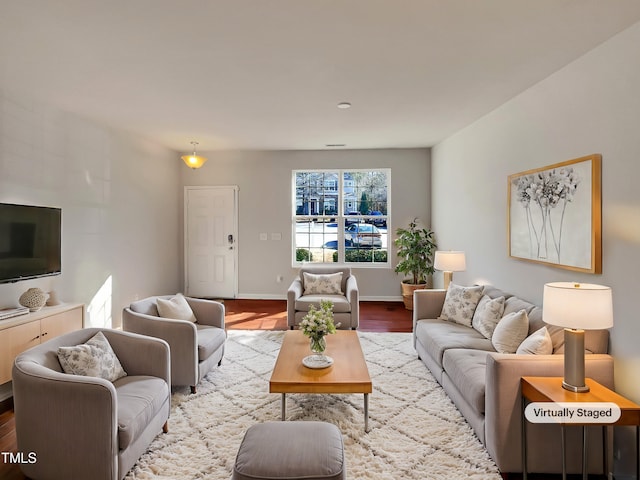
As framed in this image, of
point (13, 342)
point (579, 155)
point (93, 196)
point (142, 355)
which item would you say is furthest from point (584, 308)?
point (93, 196)

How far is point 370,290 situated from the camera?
261 inches

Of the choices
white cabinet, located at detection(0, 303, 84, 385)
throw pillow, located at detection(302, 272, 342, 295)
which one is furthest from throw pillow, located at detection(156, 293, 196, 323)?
throw pillow, located at detection(302, 272, 342, 295)

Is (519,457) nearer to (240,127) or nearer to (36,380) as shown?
(36,380)

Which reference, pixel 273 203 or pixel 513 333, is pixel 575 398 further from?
pixel 273 203

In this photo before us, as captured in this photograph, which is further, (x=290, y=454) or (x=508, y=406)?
(x=508, y=406)

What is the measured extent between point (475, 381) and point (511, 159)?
2290mm

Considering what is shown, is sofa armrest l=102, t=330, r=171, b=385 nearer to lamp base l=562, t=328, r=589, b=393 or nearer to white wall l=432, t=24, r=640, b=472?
lamp base l=562, t=328, r=589, b=393

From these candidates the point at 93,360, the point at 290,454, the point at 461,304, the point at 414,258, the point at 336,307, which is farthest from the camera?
the point at 414,258

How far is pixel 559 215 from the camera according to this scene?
2.92 m

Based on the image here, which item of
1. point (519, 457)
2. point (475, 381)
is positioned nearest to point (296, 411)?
point (475, 381)

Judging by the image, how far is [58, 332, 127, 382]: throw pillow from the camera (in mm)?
2217

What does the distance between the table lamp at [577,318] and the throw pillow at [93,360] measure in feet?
8.73

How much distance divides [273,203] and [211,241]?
1338 millimetres

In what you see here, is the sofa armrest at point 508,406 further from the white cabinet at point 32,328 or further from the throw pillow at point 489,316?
the white cabinet at point 32,328
